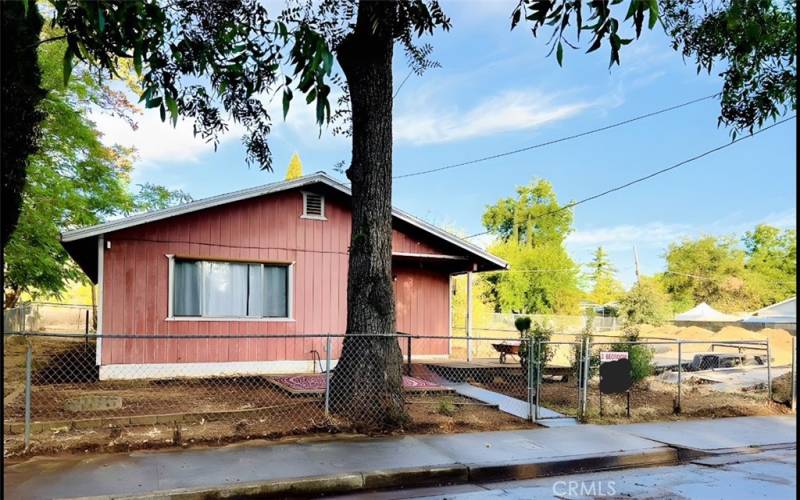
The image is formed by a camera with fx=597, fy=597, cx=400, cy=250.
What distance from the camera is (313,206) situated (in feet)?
47.1

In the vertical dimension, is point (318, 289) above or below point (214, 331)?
above

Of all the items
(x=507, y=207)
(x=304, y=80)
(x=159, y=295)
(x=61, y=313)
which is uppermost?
(x=507, y=207)

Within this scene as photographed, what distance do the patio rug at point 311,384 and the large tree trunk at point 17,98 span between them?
5048mm

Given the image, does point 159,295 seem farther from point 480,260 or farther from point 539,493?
point 539,493

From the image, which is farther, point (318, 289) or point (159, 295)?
point (318, 289)

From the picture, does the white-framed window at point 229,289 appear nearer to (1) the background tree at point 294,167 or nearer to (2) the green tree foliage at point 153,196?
(2) the green tree foliage at point 153,196

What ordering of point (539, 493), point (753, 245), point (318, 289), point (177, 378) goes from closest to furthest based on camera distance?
point (539, 493), point (177, 378), point (318, 289), point (753, 245)

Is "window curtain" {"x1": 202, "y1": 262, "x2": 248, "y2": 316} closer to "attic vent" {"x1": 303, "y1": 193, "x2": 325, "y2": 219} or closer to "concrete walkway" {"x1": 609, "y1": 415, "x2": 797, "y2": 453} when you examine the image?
"attic vent" {"x1": 303, "y1": 193, "x2": 325, "y2": 219}

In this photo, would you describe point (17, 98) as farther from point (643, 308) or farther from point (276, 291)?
point (643, 308)

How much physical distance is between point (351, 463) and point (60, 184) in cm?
1449

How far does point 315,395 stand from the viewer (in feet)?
33.6

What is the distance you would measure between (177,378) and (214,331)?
126cm

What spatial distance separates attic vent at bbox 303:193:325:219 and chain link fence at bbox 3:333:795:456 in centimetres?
300

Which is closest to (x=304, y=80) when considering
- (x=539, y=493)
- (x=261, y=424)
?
(x=539, y=493)
